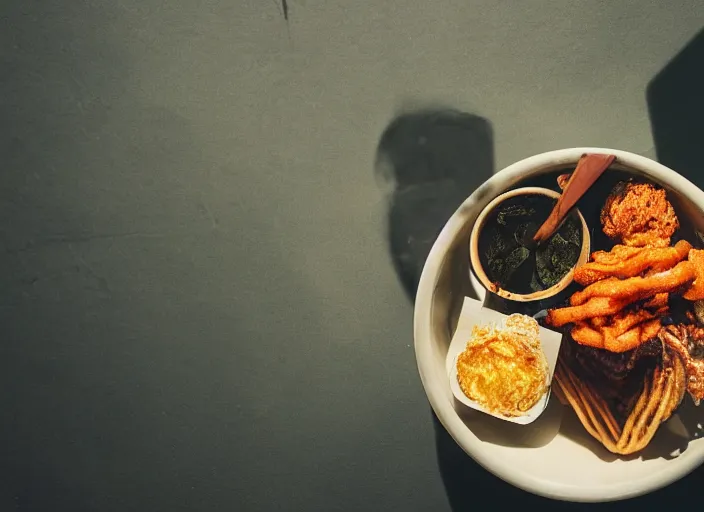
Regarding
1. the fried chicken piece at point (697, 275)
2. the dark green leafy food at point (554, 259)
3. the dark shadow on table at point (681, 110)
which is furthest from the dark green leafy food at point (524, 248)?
the dark shadow on table at point (681, 110)

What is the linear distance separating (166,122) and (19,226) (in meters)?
0.26

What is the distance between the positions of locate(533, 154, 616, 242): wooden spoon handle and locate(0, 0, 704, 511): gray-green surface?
0.18m

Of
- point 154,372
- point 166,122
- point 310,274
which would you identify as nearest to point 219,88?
point 166,122

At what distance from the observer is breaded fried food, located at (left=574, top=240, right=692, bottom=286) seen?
2.11 ft

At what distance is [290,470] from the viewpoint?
2.89ft

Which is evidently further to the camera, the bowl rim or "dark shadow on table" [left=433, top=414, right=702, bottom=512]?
"dark shadow on table" [left=433, top=414, right=702, bottom=512]

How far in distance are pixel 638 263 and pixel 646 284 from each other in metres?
0.02

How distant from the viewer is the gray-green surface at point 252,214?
0.83 metres

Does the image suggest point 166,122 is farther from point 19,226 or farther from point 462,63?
point 462,63

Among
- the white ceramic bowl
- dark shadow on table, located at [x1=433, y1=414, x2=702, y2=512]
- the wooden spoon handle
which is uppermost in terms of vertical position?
the wooden spoon handle

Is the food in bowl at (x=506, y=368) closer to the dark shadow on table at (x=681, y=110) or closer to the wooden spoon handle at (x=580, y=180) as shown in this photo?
the wooden spoon handle at (x=580, y=180)

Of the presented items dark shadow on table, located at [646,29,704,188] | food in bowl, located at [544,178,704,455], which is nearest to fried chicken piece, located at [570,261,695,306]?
food in bowl, located at [544,178,704,455]

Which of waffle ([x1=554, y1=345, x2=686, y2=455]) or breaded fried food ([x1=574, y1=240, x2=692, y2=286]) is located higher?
breaded fried food ([x1=574, y1=240, x2=692, y2=286])

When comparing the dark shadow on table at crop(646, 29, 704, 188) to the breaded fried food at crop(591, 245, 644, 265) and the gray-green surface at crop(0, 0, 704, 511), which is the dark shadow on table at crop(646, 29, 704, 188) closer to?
the gray-green surface at crop(0, 0, 704, 511)
